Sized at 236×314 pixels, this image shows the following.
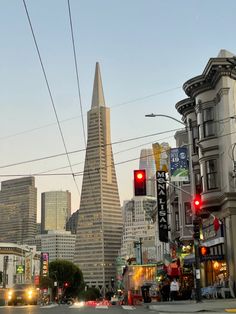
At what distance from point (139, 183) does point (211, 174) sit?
42.1 ft

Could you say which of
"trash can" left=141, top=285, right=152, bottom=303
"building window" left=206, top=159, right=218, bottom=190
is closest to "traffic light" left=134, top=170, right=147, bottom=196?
"trash can" left=141, top=285, right=152, bottom=303

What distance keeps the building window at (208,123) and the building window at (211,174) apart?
2045 millimetres

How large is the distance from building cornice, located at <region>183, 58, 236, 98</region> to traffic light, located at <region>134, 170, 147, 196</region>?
11570 mm

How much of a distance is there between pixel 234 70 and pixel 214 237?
1159 cm

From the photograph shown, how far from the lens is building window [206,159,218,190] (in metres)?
38.0

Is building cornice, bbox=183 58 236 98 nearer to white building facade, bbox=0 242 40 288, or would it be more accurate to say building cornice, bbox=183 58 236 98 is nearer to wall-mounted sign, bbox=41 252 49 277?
wall-mounted sign, bbox=41 252 49 277

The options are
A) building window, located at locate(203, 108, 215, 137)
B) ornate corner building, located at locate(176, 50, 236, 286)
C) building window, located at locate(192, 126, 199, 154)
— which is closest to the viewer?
ornate corner building, located at locate(176, 50, 236, 286)

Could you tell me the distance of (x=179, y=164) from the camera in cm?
4106

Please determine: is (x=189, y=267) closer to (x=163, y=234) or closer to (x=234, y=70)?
(x=163, y=234)

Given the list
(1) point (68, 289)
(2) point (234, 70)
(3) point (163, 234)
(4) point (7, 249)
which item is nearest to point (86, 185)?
(4) point (7, 249)

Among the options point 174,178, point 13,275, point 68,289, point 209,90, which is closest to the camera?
point 174,178

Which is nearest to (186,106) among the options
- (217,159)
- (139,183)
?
(217,159)

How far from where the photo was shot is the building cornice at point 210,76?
120ft

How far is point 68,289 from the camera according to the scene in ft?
452
